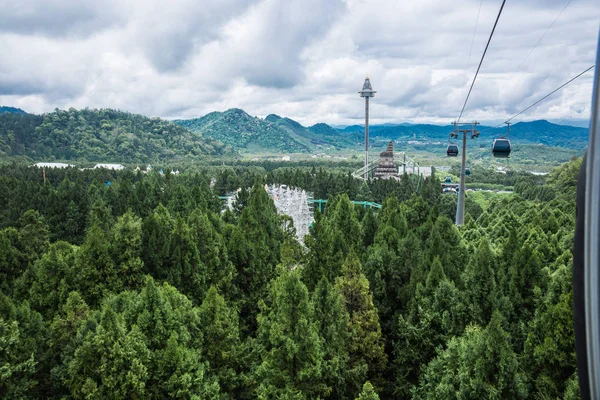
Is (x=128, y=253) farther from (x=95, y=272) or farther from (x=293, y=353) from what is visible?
(x=293, y=353)

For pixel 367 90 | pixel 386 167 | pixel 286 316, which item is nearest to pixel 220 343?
pixel 286 316

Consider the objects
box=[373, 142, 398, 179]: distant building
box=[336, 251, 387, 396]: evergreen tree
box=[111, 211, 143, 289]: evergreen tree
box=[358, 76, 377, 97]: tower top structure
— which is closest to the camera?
box=[336, 251, 387, 396]: evergreen tree

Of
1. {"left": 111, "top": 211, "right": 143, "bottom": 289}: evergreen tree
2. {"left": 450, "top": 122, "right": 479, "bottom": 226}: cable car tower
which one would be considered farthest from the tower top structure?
{"left": 111, "top": 211, "right": 143, "bottom": 289}: evergreen tree

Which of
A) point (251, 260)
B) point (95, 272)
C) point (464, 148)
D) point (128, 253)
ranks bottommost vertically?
point (251, 260)

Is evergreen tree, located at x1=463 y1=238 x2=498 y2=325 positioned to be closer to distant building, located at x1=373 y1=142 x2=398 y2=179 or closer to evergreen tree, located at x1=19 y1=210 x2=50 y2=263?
evergreen tree, located at x1=19 y1=210 x2=50 y2=263

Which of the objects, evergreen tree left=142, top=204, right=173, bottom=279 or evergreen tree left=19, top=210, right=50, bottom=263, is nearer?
evergreen tree left=142, top=204, right=173, bottom=279

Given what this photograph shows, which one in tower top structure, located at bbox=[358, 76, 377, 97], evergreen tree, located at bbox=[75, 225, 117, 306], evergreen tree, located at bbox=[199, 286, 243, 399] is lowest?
evergreen tree, located at bbox=[199, 286, 243, 399]

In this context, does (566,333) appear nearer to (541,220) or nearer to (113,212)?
(541,220)

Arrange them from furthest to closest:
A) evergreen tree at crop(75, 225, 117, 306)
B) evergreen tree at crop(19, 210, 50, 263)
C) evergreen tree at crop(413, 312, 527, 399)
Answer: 1. evergreen tree at crop(19, 210, 50, 263)
2. evergreen tree at crop(75, 225, 117, 306)
3. evergreen tree at crop(413, 312, 527, 399)

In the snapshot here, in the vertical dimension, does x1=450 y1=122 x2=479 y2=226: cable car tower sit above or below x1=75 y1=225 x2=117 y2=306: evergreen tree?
above

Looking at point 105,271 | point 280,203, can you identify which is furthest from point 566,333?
point 280,203
